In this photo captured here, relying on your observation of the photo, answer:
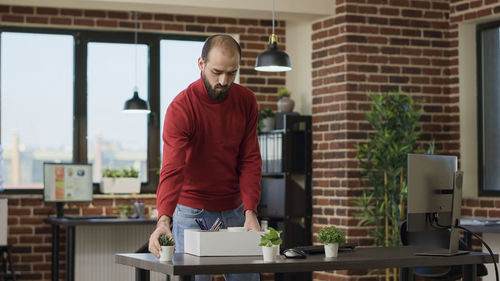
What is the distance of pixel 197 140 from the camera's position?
322cm

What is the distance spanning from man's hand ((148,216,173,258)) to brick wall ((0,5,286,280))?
13.8 ft

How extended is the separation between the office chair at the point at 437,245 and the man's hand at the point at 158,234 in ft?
8.75

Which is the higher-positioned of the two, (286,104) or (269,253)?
(286,104)

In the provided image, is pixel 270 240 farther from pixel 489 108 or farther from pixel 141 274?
pixel 489 108

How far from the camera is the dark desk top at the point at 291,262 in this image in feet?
8.89

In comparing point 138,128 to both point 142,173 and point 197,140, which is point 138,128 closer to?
point 142,173

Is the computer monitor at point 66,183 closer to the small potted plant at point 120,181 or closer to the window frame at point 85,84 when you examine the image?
the small potted plant at point 120,181

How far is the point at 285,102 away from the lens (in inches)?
271

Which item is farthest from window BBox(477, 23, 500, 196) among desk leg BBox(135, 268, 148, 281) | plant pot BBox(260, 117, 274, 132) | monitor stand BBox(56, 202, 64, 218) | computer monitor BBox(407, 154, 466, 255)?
desk leg BBox(135, 268, 148, 281)

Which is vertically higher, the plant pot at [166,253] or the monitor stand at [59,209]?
the plant pot at [166,253]

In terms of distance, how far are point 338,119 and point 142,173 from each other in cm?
199

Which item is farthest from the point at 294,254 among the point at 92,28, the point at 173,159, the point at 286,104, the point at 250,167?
the point at 92,28

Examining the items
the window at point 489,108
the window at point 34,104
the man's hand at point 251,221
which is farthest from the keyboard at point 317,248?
the window at point 34,104

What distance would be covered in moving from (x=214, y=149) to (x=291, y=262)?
631mm
